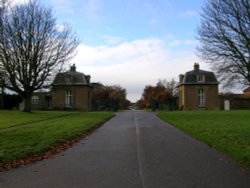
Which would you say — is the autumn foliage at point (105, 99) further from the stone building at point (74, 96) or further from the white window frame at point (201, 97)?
the white window frame at point (201, 97)

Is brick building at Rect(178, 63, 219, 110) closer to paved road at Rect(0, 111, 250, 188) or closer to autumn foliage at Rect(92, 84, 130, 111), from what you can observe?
autumn foliage at Rect(92, 84, 130, 111)

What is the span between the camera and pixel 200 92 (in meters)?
84.6

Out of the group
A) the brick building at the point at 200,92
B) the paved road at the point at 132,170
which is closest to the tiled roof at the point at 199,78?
the brick building at the point at 200,92

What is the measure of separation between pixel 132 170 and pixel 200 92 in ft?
245

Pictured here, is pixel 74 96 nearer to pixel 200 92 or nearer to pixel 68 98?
pixel 68 98

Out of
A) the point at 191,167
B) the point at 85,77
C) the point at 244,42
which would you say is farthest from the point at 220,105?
the point at 191,167

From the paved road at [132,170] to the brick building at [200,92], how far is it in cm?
6842

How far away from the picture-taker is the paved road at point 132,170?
962cm

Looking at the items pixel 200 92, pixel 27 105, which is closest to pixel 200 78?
pixel 200 92

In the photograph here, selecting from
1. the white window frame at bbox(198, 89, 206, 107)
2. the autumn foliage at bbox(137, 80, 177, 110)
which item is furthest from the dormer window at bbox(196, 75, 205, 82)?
the autumn foliage at bbox(137, 80, 177, 110)

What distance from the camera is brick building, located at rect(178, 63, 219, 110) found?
84000mm

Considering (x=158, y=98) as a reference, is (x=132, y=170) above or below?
below

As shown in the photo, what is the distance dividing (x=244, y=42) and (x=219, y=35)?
9.20 feet

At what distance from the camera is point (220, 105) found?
84.9 metres
